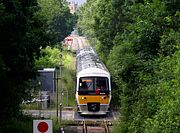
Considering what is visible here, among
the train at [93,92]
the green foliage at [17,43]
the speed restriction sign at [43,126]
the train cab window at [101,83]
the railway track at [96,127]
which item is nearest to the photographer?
the speed restriction sign at [43,126]

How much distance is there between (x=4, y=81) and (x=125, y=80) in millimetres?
4895

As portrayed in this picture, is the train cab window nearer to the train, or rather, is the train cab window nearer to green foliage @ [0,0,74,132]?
the train

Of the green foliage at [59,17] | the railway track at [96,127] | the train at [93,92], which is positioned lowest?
the railway track at [96,127]

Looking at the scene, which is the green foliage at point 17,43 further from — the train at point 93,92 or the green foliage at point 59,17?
the green foliage at point 59,17

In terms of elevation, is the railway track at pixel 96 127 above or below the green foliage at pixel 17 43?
below

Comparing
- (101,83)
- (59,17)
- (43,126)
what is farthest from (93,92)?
(59,17)

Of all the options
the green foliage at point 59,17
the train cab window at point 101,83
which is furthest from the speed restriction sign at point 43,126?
the green foliage at point 59,17

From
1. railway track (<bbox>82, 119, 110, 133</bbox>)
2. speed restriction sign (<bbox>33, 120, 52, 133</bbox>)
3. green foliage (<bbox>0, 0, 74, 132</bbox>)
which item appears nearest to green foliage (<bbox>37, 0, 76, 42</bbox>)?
railway track (<bbox>82, 119, 110, 133</bbox>)

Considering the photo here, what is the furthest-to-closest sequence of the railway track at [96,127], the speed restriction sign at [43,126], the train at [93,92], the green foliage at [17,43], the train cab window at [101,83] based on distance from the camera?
1. the train cab window at [101,83]
2. the train at [93,92]
3. the railway track at [96,127]
4. the green foliage at [17,43]
5. the speed restriction sign at [43,126]

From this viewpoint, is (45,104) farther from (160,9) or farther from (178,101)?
(178,101)

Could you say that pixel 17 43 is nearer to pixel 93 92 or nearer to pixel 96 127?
pixel 96 127

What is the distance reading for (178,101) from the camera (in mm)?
11961

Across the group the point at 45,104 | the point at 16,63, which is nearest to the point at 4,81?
the point at 16,63

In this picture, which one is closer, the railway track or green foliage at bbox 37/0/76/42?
the railway track
